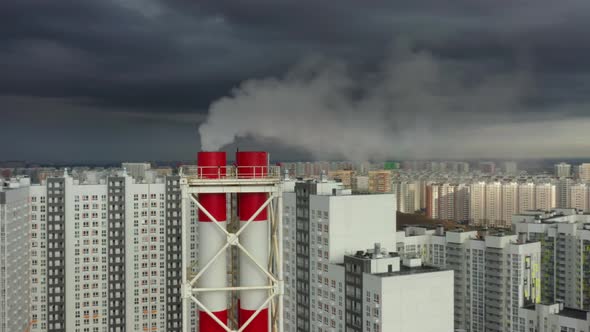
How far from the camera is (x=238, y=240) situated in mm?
7781

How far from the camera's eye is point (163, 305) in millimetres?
34906

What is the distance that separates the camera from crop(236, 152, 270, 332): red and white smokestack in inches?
301

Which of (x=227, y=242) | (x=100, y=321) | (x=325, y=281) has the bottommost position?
(x=100, y=321)

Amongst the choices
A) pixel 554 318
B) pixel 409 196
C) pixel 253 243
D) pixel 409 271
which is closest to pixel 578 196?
pixel 409 196

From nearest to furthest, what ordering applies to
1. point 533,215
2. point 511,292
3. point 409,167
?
point 511,292 < point 533,215 < point 409,167

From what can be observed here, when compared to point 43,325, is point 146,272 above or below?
above

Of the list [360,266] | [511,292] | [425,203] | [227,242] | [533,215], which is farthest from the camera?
[425,203]

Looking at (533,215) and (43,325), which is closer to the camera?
(43,325)

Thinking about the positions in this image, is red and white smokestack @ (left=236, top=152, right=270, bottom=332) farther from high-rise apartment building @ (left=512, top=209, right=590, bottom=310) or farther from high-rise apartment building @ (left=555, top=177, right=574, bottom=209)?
high-rise apartment building @ (left=555, top=177, right=574, bottom=209)

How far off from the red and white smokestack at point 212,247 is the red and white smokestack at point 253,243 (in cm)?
27

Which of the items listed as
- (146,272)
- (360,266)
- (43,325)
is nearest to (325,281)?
(360,266)

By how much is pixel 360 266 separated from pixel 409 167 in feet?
187

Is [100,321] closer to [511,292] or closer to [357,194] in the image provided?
[357,194]

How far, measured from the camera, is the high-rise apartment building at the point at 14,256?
27438 mm
